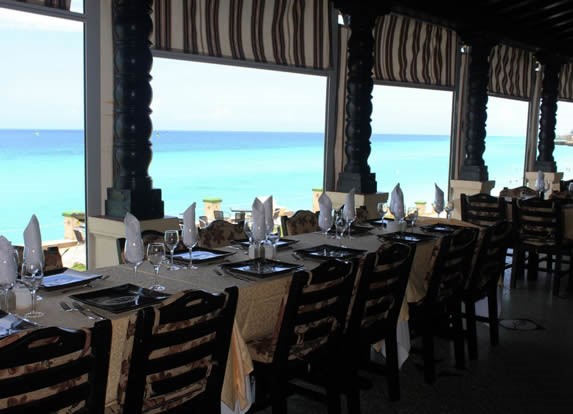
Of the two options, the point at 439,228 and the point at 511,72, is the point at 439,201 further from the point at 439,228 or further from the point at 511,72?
the point at 511,72

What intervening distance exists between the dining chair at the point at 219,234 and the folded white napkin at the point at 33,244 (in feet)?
5.42

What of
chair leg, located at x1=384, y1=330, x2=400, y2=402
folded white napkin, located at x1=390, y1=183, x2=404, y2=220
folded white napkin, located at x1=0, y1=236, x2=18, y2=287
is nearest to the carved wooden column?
folded white napkin, located at x1=390, y1=183, x2=404, y2=220

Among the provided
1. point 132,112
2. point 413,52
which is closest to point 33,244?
point 132,112

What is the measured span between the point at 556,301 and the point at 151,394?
4715 mm

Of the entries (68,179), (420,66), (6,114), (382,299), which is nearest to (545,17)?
(420,66)

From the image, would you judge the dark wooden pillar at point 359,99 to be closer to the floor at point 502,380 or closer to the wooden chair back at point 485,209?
the wooden chair back at point 485,209

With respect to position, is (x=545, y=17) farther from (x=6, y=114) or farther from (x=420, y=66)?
(x=6, y=114)

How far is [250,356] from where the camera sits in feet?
8.79

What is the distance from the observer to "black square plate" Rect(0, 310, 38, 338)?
1.99 metres

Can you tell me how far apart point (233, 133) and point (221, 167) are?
456 centimetres

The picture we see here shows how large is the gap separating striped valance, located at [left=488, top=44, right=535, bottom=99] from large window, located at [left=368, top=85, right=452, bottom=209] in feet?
59.1

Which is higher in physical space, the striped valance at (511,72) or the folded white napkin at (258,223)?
the striped valance at (511,72)

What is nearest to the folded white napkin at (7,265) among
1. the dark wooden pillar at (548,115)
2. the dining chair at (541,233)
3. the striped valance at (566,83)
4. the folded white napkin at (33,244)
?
the folded white napkin at (33,244)

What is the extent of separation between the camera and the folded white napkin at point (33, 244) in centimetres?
236
